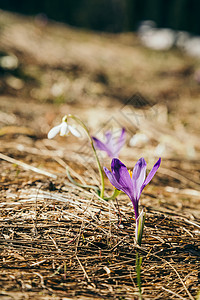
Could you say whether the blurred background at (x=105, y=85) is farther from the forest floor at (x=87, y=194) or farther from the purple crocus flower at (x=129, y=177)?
the purple crocus flower at (x=129, y=177)

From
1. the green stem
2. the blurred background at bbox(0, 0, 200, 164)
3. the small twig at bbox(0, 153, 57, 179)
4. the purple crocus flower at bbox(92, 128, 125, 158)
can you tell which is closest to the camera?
the green stem

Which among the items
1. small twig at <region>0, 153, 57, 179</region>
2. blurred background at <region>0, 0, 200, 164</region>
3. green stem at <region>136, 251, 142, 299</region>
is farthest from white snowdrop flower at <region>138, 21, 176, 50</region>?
green stem at <region>136, 251, 142, 299</region>

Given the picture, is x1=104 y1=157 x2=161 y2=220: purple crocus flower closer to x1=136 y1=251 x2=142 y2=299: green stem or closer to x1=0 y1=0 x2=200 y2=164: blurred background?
x1=136 y1=251 x2=142 y2=299: green stem

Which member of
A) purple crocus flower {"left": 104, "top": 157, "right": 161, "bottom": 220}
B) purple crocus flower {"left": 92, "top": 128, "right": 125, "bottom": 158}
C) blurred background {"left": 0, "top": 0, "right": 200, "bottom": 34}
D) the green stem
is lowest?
the green stem

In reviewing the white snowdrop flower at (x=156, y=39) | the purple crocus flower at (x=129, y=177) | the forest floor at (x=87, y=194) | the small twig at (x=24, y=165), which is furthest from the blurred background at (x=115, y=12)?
the purple crocus flower at (x=129, y=177)

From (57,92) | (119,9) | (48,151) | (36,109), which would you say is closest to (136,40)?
(119,9)
